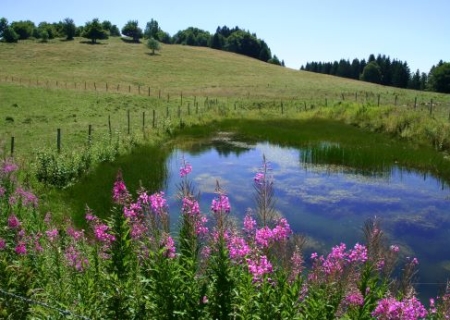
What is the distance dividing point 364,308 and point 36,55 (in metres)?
84.9

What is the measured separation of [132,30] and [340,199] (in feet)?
374

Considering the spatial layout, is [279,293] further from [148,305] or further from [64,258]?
[64,258]

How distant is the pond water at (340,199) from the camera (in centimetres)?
1223

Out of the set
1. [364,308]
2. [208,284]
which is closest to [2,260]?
[208,284]

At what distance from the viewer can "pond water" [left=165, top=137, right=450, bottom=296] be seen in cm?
1223

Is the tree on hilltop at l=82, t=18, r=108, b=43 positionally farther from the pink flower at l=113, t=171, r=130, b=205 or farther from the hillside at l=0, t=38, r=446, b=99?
the pink flower at l=113, t=171, r=130, b=205

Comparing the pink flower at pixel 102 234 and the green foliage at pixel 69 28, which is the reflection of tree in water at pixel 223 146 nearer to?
the pink flower at pixel 102 234

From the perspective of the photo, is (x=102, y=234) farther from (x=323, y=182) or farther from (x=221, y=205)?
(x=323, y=182)

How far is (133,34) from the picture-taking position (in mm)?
121375

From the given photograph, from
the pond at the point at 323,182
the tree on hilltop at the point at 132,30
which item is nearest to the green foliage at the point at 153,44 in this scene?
the tree on hilltop at the point at 132,30

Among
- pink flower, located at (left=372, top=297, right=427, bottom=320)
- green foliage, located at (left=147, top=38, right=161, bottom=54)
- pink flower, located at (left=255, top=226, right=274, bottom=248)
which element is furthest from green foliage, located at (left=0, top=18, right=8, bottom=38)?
pink flower, located at (left=372, top=297, right=427, bottom=320)

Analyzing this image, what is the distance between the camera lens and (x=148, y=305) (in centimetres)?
482

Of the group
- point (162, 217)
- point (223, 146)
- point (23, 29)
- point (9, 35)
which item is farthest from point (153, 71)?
point (162, 217)

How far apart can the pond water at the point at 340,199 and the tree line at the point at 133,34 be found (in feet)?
261
